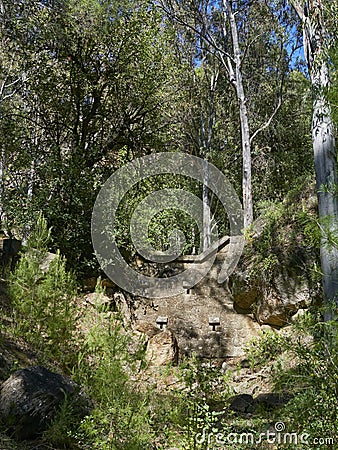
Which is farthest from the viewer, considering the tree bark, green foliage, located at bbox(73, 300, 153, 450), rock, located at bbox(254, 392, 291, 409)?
the tree bark

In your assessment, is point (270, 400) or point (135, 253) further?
point (135, 253)

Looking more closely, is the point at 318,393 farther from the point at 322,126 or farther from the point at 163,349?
the point at 163,349

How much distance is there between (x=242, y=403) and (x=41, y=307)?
2.86 metres

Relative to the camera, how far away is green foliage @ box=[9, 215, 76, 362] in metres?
5.39

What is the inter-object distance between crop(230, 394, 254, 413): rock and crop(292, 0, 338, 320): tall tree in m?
2.19

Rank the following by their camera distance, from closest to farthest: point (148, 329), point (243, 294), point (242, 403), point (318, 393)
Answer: point (318, 393), point (242, 403), point (243, 294), point (148, 329)

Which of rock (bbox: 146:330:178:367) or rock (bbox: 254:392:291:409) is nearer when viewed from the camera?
rock (bbox: 254:392:291:409)

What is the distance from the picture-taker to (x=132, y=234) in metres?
9.24

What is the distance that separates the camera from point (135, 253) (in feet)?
31.1

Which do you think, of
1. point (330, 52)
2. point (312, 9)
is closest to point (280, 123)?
point (312, 9)

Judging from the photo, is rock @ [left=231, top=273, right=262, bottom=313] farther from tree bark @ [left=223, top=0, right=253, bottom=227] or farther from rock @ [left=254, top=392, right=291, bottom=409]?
tree bark @ [left=223, top=0, right=253, bottom=227]

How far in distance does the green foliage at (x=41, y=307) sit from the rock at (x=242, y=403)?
2.25 meters

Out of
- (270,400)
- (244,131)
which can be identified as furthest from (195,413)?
(244,131)

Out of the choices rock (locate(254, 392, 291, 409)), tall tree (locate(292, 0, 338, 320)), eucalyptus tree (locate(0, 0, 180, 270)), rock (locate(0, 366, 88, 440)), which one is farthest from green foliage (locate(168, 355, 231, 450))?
eucalyptus tree (locate(0, 0, 180, 270))
